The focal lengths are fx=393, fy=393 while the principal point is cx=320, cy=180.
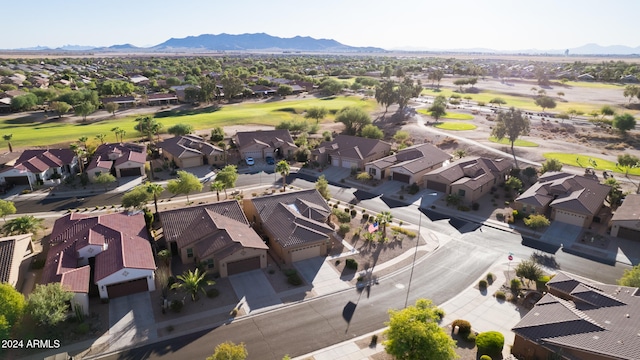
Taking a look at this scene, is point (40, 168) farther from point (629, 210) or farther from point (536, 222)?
point (629, 210)

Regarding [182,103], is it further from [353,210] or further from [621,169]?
[621,169]

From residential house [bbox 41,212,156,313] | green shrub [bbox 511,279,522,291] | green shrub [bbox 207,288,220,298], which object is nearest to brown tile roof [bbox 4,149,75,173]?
residential house [bbox 41,212,156,313]

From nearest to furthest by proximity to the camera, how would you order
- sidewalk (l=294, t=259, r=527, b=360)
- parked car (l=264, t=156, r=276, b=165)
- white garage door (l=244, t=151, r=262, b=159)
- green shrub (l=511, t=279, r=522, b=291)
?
sidewalk (l=294, t=259, r=527, b=360) → green shrub (l=511, t=279, r=522, b=291) → parked car (l=264, t=156, r=276, b=165) → white garage door (l=244, t=151, r=262, b=159)

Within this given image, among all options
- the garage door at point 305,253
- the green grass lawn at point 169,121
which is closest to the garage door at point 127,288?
the garage door at point 305,253

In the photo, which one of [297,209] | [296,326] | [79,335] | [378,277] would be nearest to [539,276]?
[378,277]

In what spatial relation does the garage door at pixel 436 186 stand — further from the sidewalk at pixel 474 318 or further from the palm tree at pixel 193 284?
the palm tree at pixel 193 284

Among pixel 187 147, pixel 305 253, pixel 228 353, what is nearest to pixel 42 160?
pixel 187 147

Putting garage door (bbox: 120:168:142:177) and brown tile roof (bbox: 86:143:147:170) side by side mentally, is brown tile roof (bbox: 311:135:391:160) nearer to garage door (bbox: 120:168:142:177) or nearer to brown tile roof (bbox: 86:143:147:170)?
garage door (bbox: 120:168:142:177)
